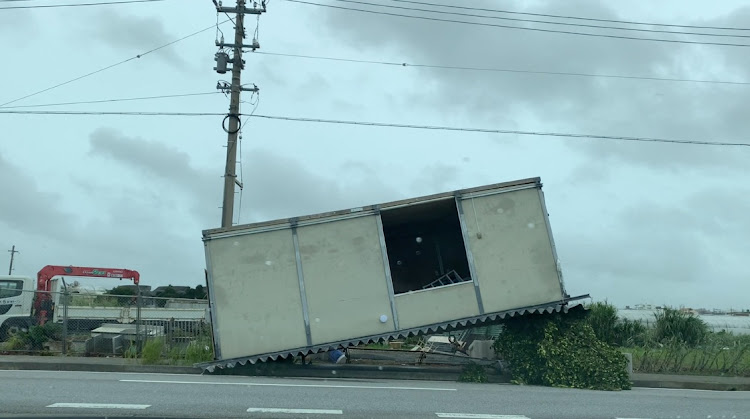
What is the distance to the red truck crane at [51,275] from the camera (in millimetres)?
24062

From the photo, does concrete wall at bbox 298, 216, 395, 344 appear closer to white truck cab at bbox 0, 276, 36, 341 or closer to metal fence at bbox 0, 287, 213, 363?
metal fence at bbox 0, 287, 213, 363

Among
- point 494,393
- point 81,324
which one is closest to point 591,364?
point 494,393

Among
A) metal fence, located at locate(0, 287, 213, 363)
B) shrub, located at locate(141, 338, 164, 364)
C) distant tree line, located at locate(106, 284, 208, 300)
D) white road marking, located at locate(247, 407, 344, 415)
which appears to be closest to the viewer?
white road marking, located at locate(247, 407, 344, 415)

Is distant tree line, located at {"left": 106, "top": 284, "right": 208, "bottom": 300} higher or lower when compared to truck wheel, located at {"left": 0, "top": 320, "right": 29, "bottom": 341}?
higher

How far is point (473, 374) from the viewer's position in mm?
15406

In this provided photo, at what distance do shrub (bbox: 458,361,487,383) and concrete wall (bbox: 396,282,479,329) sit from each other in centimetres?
143

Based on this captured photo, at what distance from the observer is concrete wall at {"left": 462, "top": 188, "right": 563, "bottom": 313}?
14898mm

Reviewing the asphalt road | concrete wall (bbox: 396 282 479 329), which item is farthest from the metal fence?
concrete wall (bbox: 396 282 479 329)

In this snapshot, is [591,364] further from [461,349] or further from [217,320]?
[217,320]

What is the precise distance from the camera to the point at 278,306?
584 inches

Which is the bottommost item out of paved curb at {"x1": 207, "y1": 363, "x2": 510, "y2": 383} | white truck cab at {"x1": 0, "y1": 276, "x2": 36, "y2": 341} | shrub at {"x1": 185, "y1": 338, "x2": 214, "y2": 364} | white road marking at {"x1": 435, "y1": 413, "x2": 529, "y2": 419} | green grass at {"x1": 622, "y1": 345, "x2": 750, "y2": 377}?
green grass at {"x1": 622, "y1": 345, "x2": 750, "y2": 377}

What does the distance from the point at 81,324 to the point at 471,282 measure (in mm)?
15283

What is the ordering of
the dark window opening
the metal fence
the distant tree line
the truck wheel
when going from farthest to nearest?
1. the distant tree line
2. the truck wheel
3. the dark window opening
4. the metal fence

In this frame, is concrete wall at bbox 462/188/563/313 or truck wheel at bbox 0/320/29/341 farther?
truck wheel at bbox 0/320/29/341
